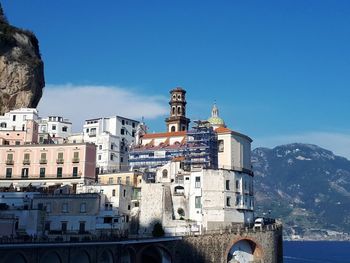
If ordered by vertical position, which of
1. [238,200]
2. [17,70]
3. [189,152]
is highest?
[17,70]

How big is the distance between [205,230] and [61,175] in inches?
1073

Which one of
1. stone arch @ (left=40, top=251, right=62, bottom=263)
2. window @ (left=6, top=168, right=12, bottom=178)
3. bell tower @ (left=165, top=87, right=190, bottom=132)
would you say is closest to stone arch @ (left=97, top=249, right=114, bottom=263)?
stone arch @ (left=40, top=251, right=62, bottom=263)

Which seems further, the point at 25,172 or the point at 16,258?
the point at 25,172

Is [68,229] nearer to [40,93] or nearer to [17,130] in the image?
[17,130]

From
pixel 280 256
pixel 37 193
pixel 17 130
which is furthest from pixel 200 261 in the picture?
pixel 17 130

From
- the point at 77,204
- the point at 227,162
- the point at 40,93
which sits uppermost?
the point at 40,93

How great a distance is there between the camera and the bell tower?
129 meters

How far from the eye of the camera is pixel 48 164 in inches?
3730

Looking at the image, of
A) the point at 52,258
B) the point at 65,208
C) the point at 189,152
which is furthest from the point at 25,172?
the point at 52,258

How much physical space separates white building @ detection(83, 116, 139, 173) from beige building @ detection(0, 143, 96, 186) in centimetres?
1110

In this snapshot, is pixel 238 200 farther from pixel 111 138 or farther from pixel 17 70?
pixel 17 70

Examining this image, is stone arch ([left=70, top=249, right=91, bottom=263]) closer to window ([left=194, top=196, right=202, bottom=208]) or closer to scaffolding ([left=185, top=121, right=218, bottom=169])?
window ([left=194, top=196, right=202, bottom=208])

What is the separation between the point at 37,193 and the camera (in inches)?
3354

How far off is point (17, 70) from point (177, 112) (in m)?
38.6
